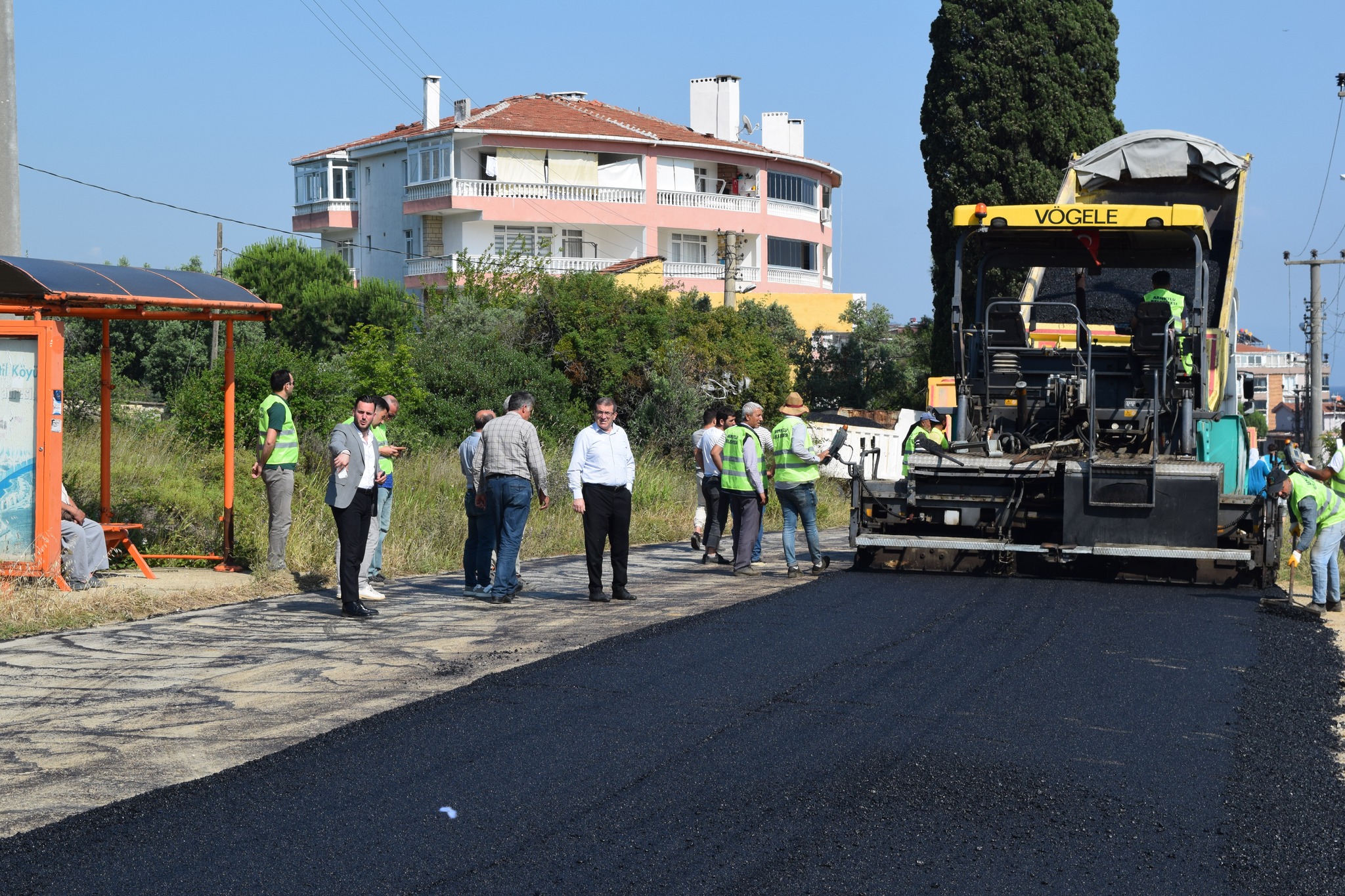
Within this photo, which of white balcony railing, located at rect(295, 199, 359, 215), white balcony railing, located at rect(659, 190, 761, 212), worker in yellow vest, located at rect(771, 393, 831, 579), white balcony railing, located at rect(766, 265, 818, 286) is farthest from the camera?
white balcony railing, located at rect(295, 199, 359, 215)

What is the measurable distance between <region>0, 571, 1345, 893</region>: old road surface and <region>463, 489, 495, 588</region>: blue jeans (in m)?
2.83

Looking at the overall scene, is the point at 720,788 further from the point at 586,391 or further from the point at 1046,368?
the point at 586,391

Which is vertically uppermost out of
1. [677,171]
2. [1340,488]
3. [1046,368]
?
[677,171]

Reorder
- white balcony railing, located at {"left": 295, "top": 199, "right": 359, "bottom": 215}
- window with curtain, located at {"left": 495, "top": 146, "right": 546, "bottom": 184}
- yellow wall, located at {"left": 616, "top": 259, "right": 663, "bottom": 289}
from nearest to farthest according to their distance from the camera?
yellow wall, located at {"left": 616, "top": 259, "right": 663, "bottom": 289}, window with curtain, located at {"left": 495, "top": 146, "right": 546, "bottom": 184}, white balcony railing, located at {"left": 295, "top": 199, "right": 359, "bottom": 215}

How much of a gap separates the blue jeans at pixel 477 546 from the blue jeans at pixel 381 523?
820 millimetres

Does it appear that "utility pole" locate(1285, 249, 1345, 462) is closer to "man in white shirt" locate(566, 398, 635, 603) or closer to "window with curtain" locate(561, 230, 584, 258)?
"window with curtain" locate(561, 230, 584, 258)

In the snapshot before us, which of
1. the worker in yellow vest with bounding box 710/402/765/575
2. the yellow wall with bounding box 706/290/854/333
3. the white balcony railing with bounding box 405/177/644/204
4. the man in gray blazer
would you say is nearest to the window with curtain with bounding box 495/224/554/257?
the white balcony railing with bounding box 405/177/644/204

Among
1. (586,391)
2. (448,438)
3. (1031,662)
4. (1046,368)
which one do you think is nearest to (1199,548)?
(1046,368)

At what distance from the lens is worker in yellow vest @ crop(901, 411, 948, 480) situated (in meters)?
12.7

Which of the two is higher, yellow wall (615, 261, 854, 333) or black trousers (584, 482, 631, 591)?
yellow wall (615, 261, 854, 333)

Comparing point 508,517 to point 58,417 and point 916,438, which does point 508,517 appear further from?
point 916,438

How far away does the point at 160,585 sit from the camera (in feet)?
36.2

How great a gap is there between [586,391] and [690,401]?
7.22ft

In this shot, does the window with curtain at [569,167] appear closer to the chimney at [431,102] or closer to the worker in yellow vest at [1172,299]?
the chimney at [431,102]
